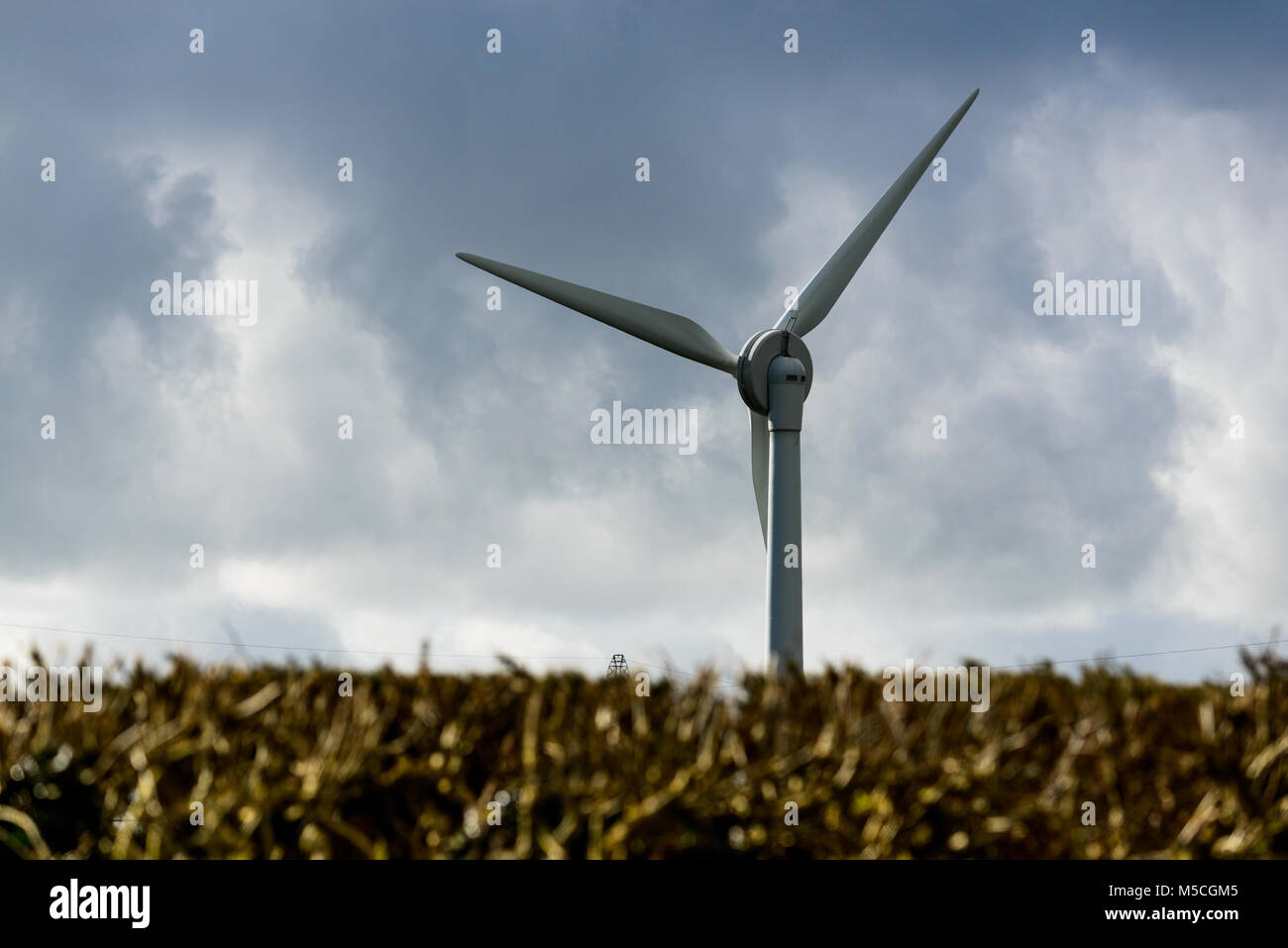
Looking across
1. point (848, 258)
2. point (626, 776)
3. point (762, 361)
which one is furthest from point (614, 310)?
point (626, 776)

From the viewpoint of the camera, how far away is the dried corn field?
5289 millimetres

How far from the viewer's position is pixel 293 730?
19.9ft

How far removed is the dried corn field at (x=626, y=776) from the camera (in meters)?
5.29

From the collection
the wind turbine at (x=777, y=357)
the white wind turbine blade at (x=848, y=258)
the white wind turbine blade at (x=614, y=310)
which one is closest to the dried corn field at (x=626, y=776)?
the wind turbine at (x=777, y=357)

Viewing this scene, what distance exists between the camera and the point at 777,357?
21.9 meters

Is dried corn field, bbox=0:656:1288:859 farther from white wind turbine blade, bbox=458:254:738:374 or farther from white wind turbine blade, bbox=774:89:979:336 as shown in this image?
white wind turbine blade, bbox=774:89:979:336

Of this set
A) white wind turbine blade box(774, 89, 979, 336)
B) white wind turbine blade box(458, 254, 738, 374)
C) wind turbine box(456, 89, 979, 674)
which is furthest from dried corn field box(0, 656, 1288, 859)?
white wind turbine blade box(774, 89, 979, 336)

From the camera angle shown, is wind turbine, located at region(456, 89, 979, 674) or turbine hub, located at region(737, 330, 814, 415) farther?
turbine hub, located at region(737, 330, 814, 415)

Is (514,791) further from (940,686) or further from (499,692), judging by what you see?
(940,686)

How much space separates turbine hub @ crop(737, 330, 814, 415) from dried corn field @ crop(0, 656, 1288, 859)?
1512 centimetres

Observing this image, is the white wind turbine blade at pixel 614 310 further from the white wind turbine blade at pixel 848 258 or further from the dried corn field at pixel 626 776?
the dried corn field at pixel 626 776

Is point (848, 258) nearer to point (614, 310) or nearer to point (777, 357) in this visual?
point (777, 357)

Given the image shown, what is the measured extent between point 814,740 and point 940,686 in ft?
4.43
